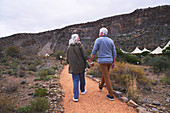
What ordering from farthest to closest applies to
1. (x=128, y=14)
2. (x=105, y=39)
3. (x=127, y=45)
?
1. (x=128, y=14)
2. (x=127, y=45)
3. (x=105, y=39)

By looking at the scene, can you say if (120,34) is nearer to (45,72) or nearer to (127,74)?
(127,74)

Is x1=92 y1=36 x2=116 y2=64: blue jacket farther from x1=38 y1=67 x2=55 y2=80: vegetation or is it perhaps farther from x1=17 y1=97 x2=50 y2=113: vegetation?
x1=38 y1=67 x2=55 y2=80: vegetation

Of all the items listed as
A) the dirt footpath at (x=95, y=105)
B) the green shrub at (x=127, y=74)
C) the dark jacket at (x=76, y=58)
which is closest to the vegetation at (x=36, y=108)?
the dirt footpath at (x=95, y=105)

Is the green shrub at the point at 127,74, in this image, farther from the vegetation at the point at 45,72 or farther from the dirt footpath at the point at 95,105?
the vegetation at the point at 45,72

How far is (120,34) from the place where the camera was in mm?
31328

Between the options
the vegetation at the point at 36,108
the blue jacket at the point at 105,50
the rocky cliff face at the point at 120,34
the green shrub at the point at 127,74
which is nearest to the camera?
the vegetation at the point at 36,108

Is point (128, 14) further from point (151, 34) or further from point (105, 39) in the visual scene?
point (105, 39)

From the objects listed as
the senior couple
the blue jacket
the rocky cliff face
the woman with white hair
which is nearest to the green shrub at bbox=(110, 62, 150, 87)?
the senior couple

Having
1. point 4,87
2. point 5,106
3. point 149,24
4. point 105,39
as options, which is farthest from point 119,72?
point 149,24

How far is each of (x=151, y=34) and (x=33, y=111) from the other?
97.1 ft

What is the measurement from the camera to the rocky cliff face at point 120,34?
975 inches

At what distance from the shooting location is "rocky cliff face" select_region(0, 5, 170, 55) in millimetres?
24766

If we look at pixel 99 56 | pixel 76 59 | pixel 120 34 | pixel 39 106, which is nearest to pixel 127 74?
pixel 99 56

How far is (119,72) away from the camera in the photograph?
4.51 m
